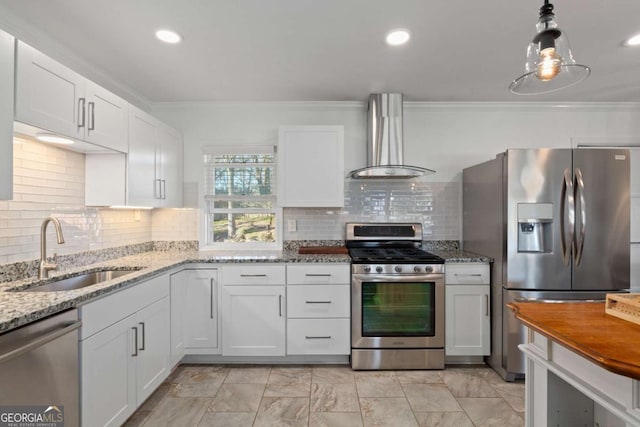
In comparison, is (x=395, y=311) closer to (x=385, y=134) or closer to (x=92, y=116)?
(x=385, y=134)

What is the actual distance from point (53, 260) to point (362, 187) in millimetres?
2666

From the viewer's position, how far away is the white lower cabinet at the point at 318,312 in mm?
2633

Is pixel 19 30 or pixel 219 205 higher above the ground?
pixel 19 30

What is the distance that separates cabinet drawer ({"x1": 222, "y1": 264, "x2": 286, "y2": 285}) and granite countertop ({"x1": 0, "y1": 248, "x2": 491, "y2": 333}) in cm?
6

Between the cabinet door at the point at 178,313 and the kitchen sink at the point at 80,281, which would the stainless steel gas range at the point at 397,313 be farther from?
the kitchen sink at the point at 80,281

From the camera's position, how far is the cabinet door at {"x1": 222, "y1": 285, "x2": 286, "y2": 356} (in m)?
2.63

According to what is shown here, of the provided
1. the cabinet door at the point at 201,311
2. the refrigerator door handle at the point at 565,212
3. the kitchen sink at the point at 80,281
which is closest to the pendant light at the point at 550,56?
the refrigerator door handle at the point at 565,212

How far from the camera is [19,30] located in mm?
1887

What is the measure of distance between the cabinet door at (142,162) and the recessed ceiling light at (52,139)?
16.9 inches

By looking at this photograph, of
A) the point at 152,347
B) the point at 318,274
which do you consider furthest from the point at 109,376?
the point at 318,274

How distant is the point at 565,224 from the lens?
7.76 feet

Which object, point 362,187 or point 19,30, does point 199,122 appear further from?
point 362,187

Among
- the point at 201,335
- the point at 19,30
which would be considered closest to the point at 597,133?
the point at 201,335

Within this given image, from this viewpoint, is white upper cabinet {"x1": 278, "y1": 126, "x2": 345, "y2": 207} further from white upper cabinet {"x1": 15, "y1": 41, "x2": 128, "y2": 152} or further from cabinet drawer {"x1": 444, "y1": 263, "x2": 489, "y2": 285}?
white upper cabinet {"x1": 15, "y1": 41, "x2": 128, "y2": 152}
